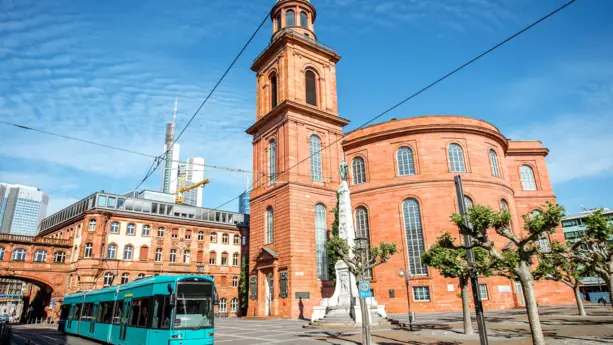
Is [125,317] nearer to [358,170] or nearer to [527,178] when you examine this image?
[358,170]

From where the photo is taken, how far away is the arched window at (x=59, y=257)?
44125 millimetres

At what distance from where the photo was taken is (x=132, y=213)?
150 ft

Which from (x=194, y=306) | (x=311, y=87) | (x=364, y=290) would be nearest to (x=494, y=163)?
(x=311, y=87)

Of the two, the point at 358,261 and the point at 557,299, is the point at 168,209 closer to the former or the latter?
the point at 358,261

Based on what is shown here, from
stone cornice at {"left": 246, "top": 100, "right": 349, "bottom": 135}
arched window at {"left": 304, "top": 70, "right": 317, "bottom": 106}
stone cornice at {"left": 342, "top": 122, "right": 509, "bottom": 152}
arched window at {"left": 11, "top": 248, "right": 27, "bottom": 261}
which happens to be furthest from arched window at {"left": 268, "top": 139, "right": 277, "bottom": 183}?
arched window at {"left": 11, "top": 248, "right": 27, "bottom": 261}

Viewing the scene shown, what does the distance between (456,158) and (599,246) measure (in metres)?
19.0

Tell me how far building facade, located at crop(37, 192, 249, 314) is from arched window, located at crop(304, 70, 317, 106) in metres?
18.9

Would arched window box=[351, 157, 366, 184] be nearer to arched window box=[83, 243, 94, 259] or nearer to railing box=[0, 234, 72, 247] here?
arched window box=[83, 243, 94, 259]

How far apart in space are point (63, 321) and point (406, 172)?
29504 millimetres

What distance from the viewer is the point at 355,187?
124 ft

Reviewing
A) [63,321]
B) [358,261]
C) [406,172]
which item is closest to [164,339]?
[358,261]

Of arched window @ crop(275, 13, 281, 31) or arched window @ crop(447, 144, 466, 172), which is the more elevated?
arched window @ crop(275, 13, 281, 31)

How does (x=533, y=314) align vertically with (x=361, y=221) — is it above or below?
below

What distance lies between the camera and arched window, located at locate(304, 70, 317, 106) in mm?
39812
